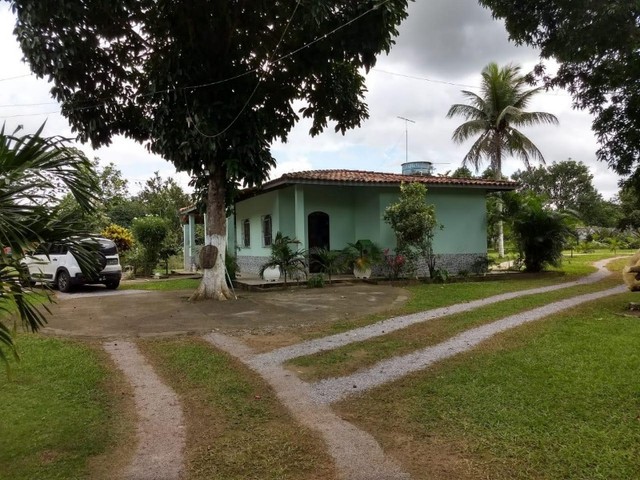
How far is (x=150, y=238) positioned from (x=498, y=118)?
1833cm

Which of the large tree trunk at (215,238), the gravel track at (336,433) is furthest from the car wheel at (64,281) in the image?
the gravel track at (336,433)

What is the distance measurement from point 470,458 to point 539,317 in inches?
231

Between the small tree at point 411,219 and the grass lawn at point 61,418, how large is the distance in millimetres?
9686

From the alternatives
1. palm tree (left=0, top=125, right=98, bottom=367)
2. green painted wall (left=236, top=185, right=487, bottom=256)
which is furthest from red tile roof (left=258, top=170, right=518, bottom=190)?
palm tree (left=0, top=125, right=98, bottom=367)

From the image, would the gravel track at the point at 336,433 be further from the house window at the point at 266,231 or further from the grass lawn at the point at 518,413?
the house window at the point at 266,231

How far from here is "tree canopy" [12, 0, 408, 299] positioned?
862 centimetres

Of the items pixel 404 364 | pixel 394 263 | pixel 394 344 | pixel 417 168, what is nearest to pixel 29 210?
pixel 404 364

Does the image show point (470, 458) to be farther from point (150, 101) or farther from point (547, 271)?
point (547, 271)

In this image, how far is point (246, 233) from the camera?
1886cm

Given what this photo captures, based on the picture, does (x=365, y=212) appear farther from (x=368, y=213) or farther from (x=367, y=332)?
(x=367, y=332)

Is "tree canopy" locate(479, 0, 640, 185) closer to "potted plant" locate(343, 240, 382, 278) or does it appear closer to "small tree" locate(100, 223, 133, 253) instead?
"potted plant" locate(343, 240, 382, 278)

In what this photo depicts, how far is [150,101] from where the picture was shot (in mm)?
10445

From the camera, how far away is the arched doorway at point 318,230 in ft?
52.1

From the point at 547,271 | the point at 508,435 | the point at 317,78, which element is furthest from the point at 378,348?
the point at 547,271
